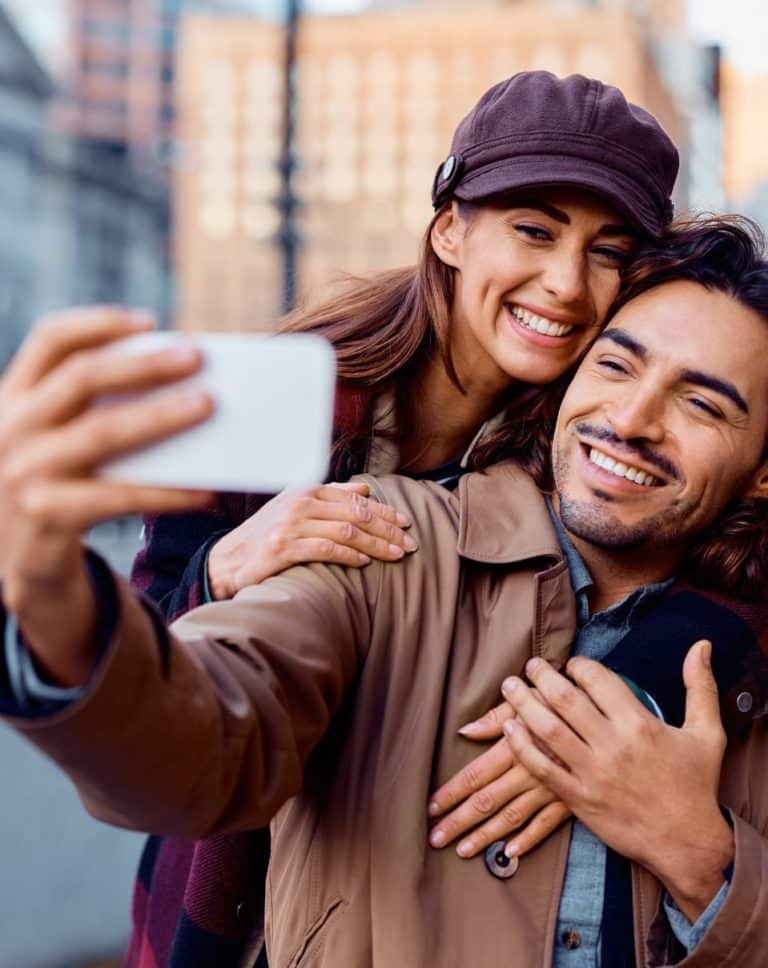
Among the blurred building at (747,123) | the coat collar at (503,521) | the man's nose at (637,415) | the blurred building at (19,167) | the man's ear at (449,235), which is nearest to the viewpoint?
the coat collar at (503,521)

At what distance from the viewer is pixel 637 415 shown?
7.98 ft

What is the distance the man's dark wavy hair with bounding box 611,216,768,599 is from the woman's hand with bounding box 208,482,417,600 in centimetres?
71

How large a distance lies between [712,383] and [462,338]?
726 millimetres

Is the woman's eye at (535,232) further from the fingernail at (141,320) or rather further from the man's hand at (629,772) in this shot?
the fingernail at (141,320)

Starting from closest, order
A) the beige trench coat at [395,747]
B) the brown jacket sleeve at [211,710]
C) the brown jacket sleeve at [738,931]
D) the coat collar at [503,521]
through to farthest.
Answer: the brown jacket sleeve at [211,710] < the beige trench coat at [395,747] < the brown jacket sleeve at [738,931] < the coat collar at [503,521]

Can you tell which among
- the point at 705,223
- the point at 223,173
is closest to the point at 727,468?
the point at 705,223

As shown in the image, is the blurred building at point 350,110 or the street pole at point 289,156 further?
the blurred building at point 350,110

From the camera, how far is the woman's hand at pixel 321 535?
220cm

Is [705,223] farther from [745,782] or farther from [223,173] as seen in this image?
[223,173]

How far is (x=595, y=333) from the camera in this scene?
276 centimetres

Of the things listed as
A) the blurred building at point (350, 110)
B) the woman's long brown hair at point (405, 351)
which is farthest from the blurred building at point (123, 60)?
the woman's long brown hair at point (405, 351)

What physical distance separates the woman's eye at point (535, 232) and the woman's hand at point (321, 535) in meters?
0.74

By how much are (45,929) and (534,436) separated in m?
3.05

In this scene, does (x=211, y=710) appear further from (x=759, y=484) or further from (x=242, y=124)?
(x=242, y=124)
